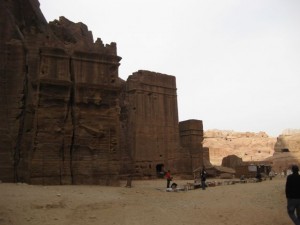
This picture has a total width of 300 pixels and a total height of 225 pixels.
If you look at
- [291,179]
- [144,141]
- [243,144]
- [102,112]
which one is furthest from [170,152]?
[243,144]

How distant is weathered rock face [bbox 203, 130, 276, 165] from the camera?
238 feet

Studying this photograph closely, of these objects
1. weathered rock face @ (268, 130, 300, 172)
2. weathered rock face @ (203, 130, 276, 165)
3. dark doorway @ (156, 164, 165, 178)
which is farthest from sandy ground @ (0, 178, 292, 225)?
weathered rock face @ (203, 130, 276, 165)

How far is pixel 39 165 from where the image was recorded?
15.6m

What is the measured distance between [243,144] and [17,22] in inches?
2592

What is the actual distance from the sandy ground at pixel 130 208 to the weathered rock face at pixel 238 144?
57.7 meters

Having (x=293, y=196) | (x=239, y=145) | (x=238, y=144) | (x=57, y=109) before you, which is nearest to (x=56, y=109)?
(x=57, y=109)

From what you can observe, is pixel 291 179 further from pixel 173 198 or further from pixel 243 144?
pixel 243 144

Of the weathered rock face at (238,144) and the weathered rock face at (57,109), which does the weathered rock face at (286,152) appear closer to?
the weathered rock face at (57,109)

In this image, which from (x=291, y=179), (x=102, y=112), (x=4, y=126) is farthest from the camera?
(x=102, y=112)

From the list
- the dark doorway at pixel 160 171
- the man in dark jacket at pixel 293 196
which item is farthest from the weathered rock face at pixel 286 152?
the man in dark jacket at pixel 293 196

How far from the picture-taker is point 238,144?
78.7 metres

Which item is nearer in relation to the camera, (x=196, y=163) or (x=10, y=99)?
(x=10, y=99)

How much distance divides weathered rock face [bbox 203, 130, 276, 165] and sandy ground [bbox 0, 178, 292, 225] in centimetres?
5767

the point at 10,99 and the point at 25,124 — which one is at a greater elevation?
the point at 10,99
